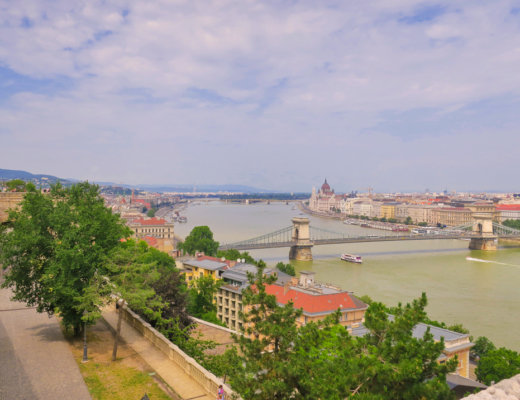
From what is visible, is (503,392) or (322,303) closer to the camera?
(503,392)

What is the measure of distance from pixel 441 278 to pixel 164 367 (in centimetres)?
2893

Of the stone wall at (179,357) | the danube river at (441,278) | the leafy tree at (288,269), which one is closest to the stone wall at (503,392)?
the stone wall at (179,357)

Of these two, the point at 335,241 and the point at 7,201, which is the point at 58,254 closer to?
the point at 7,201

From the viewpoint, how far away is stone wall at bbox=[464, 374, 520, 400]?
117 inches

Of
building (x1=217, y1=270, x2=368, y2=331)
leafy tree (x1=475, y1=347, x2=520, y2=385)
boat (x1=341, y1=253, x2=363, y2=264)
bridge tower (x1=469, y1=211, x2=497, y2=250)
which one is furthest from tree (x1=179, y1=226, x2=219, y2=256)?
bridge tower (x1=469, y1=211, x2=497, y2=250)

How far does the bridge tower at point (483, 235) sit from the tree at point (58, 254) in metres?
50.4

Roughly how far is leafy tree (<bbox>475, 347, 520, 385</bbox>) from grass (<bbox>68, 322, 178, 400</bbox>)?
36.8ft

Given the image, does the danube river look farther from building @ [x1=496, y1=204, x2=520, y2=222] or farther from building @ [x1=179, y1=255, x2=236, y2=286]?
building @ [x1=496, y1=204, x2=520, y2=222]

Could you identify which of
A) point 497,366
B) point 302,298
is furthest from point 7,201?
point 497,366

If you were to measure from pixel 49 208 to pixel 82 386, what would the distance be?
3.88m

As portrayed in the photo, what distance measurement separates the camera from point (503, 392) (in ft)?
10.00

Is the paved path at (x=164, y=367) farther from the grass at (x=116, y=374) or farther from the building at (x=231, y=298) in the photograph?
the building at (x=231, y=298)

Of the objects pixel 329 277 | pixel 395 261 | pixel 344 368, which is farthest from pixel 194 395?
pixel 395 261

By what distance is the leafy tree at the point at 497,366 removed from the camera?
1363cm
